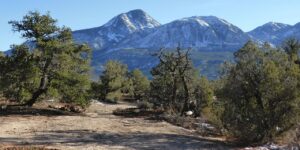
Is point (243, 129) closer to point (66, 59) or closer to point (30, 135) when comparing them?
point (30, 135)

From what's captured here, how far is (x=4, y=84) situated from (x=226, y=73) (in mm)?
21010

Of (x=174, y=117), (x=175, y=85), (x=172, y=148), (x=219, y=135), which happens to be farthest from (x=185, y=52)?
(x=172, y=148)

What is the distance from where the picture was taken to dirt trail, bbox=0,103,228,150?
27.5 m

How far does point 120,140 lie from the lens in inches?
1176

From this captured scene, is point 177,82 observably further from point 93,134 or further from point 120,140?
point 120,140

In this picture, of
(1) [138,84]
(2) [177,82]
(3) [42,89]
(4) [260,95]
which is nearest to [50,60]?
(3) [42,89]

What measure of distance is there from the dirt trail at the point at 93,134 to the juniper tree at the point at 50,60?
5.23m

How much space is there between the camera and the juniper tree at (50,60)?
1772 inches

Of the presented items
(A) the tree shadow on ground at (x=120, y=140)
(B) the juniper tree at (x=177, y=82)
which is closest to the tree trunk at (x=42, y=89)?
(B) the juniper tree at (x=177, y=82)

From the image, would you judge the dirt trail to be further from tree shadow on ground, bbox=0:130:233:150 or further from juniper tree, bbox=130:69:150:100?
juniper tree, bbox=130:69:150:100

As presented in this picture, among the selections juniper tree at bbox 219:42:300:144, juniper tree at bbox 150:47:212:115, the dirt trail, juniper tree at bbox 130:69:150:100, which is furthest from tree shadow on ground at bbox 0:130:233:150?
juniper tree at bbox 130:69:150:100

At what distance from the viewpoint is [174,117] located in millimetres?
43688

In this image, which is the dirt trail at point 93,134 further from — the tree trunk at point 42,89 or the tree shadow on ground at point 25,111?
the tree trunk at point 42,89

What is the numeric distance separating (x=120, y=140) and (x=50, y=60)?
1807 centimetres
